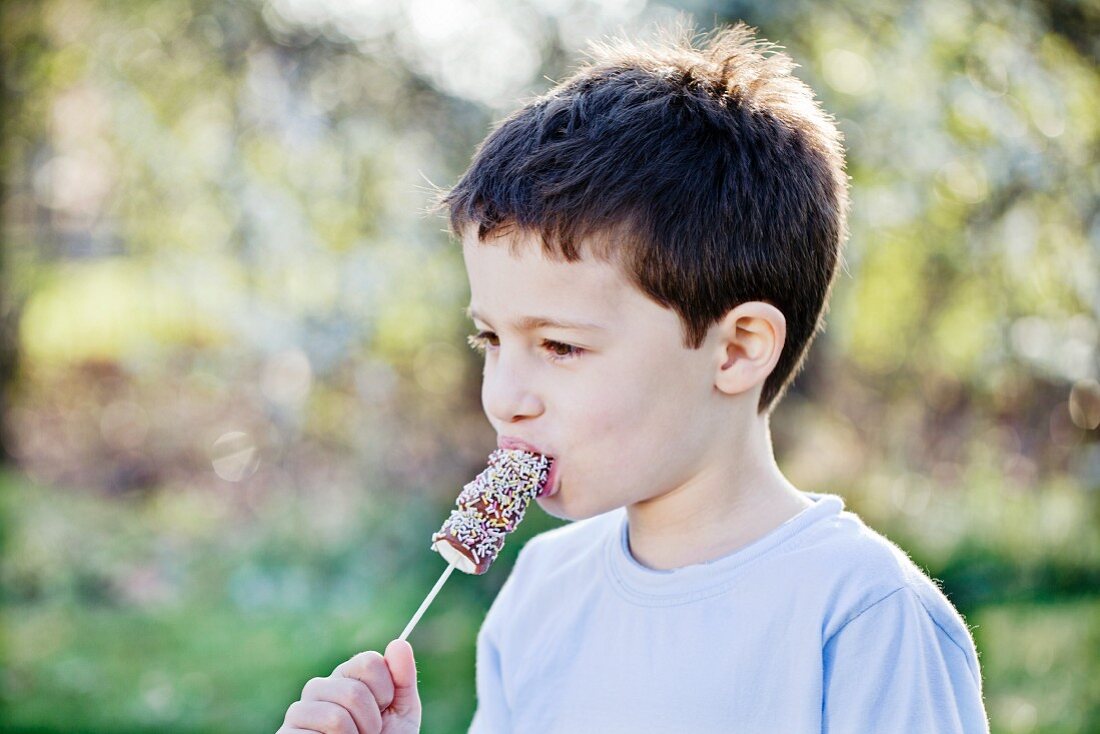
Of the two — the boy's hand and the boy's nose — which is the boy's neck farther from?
the boy's hand

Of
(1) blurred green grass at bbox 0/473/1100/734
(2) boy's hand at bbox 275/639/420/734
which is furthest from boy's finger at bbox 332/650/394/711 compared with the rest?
(1) blurred green grass at bbox 0/473/1100/734

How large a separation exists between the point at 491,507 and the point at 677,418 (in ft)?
1.02

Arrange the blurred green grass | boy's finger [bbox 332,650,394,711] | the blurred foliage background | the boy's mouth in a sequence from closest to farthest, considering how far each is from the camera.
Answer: boy's finger [bbox 332,650,394,711] → the boy's mouth → the blurred green grass → the blurred foliage background

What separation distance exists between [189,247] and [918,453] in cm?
342

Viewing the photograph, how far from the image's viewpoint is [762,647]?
5.38 feet

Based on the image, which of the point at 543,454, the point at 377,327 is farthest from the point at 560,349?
the point at 377,327

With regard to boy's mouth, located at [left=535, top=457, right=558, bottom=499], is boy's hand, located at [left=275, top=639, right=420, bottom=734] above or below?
below

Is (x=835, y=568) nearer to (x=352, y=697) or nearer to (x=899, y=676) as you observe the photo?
(x=899, y=676)

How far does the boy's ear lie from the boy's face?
1.0 inches

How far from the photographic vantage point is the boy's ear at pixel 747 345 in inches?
Result: 70.1

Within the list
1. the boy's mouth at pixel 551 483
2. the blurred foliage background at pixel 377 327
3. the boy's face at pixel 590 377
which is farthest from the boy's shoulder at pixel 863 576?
the blurred foliage background at pixel 377 327

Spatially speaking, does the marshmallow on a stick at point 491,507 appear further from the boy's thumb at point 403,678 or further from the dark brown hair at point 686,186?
the dark brown hair at point 686,186

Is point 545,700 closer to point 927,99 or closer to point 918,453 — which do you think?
point 927,99

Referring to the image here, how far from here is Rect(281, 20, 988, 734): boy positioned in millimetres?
1608
